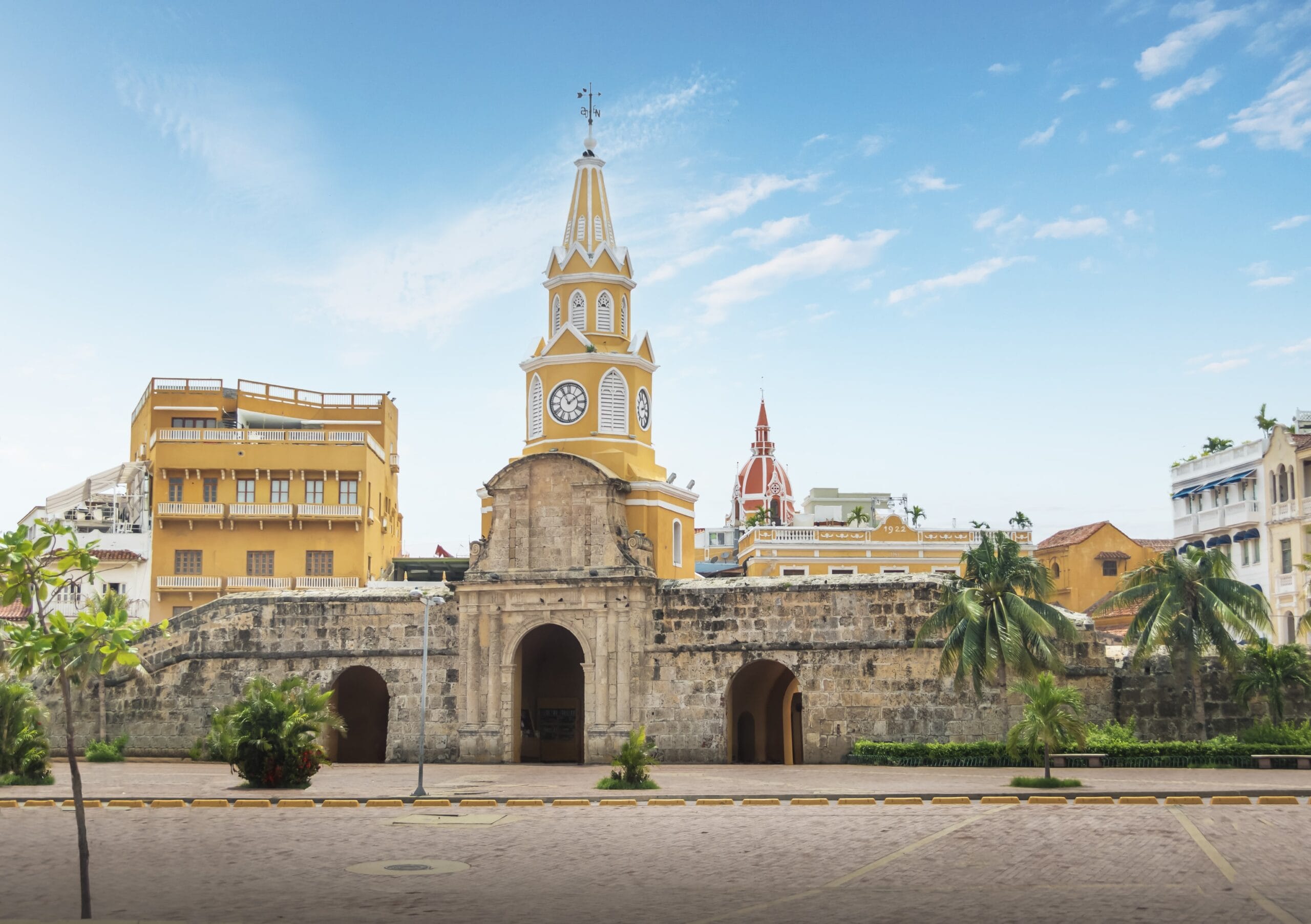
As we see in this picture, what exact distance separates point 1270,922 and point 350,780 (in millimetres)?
23042

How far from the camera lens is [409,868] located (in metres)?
18.9

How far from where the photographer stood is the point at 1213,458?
5662cm

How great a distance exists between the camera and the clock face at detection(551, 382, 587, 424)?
42831 millimetres

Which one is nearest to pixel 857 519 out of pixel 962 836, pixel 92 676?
pixel 92 676

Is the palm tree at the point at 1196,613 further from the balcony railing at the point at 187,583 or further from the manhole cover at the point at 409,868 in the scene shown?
the balcony railing at the point at 187,583

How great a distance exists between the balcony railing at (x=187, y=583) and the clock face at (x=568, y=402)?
812 inches

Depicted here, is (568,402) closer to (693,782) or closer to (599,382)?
(599,382)

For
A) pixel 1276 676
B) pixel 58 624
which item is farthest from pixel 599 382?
pixel 58 624

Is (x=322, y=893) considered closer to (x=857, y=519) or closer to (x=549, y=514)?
(x=549, y=514)

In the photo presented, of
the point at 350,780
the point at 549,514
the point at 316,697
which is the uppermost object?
the point at 549,514

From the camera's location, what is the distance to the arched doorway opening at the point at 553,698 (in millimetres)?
43219

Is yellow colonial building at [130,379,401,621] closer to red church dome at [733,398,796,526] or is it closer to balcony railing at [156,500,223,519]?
balcony railing at [156,500,223,519]

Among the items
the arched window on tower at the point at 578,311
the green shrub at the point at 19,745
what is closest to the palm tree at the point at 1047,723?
the arched window on tower at the point at 578,311

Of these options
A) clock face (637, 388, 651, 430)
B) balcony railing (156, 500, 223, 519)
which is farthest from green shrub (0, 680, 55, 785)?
balcony railing (156, 500, 223, 519)
